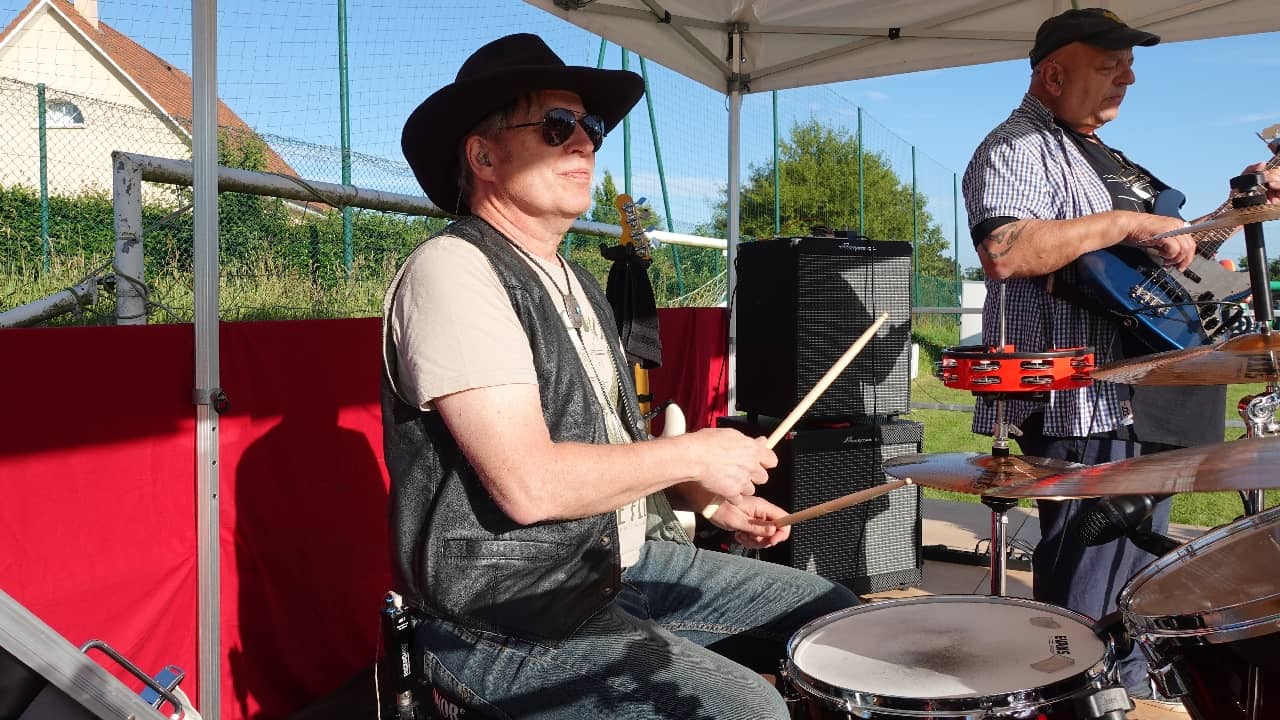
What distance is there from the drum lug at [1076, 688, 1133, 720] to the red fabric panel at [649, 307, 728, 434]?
3308mm

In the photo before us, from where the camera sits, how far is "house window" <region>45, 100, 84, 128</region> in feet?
20.0

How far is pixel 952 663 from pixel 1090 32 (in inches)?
69.1

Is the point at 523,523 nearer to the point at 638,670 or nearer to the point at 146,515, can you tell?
the point at 638,670

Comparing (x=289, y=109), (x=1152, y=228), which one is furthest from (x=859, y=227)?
(x=1152, y=228)

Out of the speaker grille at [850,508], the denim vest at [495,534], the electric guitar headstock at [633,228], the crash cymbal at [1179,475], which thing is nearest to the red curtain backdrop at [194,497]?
the denim vest at [495,534]

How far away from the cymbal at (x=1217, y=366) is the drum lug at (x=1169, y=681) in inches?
29.0

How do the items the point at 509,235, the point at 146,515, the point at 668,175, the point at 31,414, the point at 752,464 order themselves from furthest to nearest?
the point at 668,175, the point at 146,515, the point at 31,414, the point at 509,235, the point at 752,464

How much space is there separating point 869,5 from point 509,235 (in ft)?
9.82

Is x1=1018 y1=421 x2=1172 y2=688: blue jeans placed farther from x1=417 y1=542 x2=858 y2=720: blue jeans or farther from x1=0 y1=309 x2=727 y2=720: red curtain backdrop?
x1=0 y1=309 x2=727 y2=720: red curtain backdrop

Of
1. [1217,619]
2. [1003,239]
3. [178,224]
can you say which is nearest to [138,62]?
[178,224]

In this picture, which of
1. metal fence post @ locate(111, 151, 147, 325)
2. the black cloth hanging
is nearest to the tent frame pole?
the black cloth hanging

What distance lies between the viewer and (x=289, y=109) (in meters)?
7.18

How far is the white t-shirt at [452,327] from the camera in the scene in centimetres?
144

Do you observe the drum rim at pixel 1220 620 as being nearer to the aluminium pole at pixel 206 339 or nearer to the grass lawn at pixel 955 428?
the grass lawn at pixel 955 428
